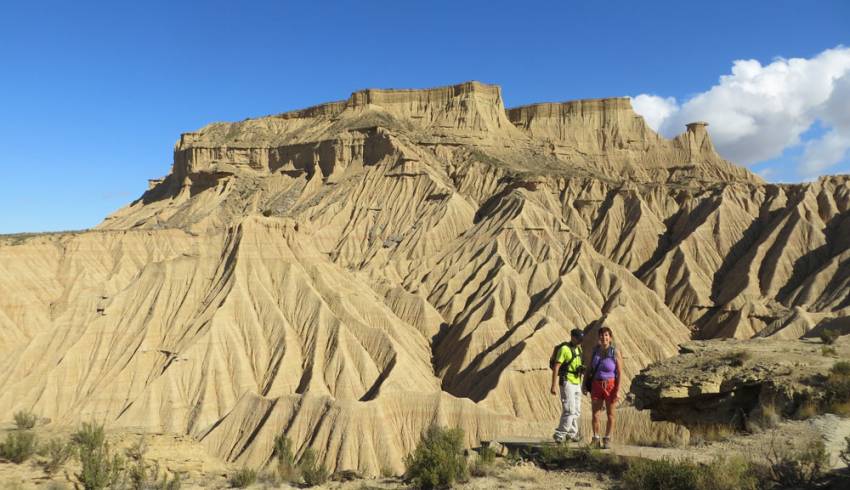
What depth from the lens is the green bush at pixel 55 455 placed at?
1501 centimetres

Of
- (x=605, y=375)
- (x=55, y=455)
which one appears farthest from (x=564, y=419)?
(x=55, y=455)

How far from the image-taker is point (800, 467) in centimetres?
1020

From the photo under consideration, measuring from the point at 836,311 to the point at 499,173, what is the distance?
47.7 m

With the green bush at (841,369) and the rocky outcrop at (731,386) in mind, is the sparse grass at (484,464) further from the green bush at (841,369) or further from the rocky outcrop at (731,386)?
the green bush at (841,369)

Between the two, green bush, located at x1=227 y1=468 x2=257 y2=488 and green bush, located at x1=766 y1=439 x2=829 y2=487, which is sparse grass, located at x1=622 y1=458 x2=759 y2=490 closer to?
green bush, located at x1=766 y1=439 x2=829 y2=487

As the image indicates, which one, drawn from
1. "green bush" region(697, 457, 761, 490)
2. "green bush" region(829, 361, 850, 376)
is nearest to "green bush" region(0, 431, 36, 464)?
"green bush" region(697, 457, 761, 490)

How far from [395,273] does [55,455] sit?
59.6m

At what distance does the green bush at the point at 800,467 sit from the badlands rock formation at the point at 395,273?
21148mm

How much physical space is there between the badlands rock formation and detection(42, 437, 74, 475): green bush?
12.0 meters

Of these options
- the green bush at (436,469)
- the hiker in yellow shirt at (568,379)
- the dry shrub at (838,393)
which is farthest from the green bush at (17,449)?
the dry shrub at (838,393)

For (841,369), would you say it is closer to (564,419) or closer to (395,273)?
(564,419)

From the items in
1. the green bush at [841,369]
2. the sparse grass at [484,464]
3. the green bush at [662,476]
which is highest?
the green bush at [841,369]

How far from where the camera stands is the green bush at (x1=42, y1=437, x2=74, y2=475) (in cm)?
1501

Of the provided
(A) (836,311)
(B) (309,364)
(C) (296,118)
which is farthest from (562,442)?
(C) (296,118)
